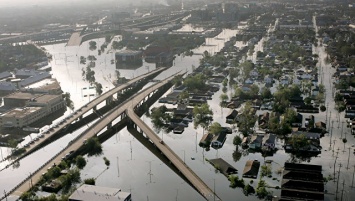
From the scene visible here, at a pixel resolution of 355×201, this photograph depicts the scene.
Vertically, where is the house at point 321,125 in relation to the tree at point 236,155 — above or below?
above

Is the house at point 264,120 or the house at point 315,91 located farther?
the house at point 315,91

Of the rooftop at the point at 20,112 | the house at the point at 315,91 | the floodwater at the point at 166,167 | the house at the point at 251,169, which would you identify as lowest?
the floodwater at the point at 166,167

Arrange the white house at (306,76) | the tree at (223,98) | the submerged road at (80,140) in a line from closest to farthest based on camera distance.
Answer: the submerged road at (80,140) → the tree at (223,98) → the white house at (306,76)

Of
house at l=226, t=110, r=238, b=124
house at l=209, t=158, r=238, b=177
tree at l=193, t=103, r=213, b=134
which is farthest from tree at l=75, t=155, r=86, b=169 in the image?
house at l=226, t=110, r=238, b=124

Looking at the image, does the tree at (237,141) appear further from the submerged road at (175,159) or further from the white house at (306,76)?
the white house at (306,76)

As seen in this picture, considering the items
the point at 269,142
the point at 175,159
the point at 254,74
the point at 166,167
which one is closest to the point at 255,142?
the point at 269,142

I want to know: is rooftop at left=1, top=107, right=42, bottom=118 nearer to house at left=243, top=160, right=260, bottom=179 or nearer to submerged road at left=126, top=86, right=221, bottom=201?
submerged road at left=126, top=86, right=221, bottom=201

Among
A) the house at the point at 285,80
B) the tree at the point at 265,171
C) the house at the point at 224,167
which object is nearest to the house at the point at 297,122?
the tree at the point at 265,171

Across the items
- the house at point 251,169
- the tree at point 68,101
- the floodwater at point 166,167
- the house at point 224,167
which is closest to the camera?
the floodwater at point 166,167
